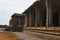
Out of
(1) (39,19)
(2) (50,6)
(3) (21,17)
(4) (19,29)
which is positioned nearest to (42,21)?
(1) (39,19)

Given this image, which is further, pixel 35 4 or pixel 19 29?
pixel 19 29

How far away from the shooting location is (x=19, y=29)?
77438 millimetres

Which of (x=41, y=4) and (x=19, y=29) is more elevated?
(x=41, y=4)

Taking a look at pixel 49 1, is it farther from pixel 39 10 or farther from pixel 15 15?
pixel 15 15

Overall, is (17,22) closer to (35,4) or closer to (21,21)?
(21,21)

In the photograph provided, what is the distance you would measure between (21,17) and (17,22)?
22.6 ft

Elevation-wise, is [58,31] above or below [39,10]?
below

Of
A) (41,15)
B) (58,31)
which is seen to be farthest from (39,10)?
(58,31)

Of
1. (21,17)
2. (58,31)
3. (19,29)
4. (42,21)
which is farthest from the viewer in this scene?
(21,17)

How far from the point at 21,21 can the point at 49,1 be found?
6057 centimetres

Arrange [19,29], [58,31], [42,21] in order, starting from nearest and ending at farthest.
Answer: [58,31] → [42,21] → [19,29]

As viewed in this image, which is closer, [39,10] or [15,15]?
[39,10]

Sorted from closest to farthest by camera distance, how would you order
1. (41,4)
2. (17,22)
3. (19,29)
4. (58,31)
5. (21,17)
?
(58,31), (41,4), (19,29), (21,17), (17,22)

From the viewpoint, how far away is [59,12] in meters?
43.4
